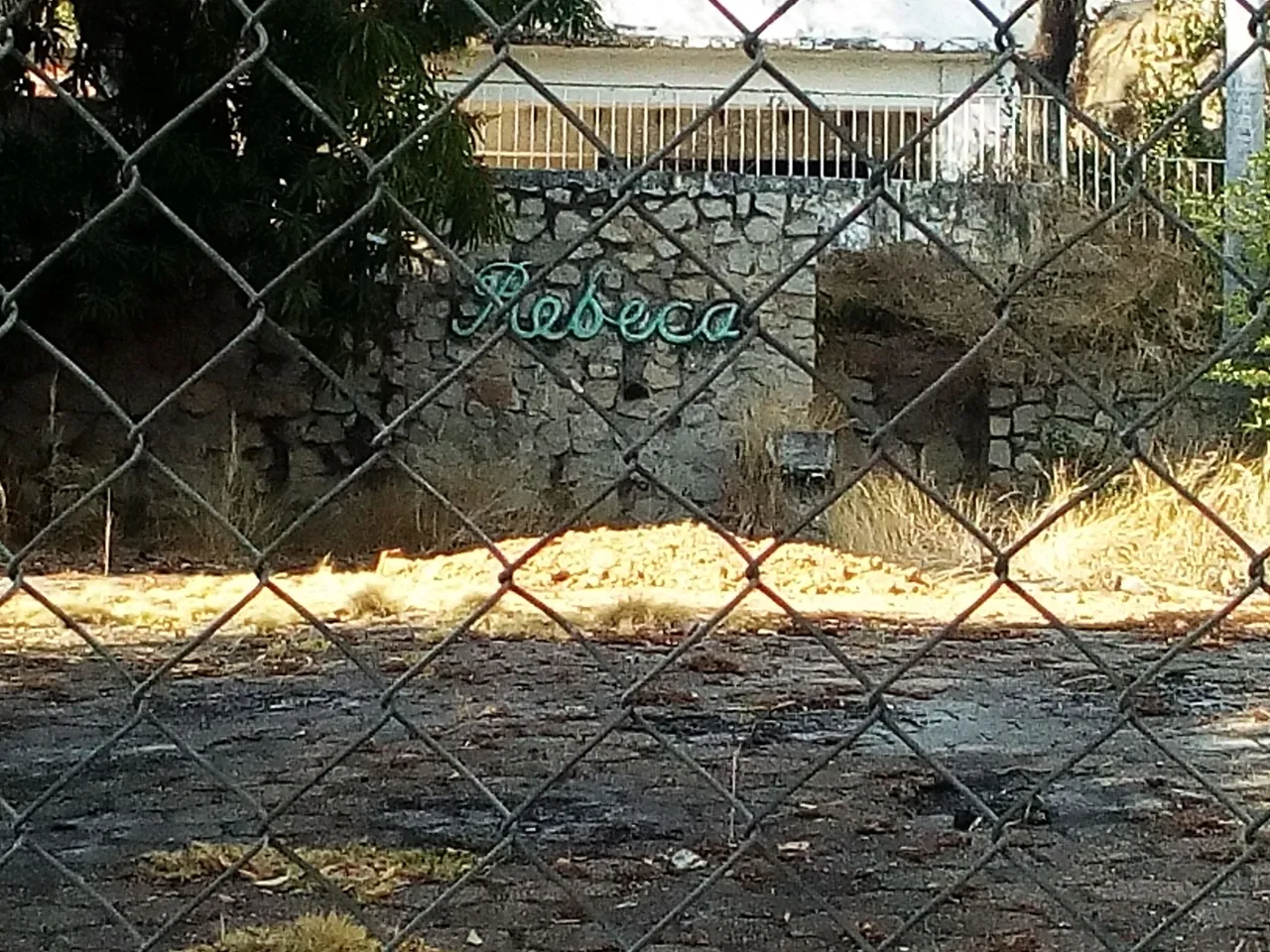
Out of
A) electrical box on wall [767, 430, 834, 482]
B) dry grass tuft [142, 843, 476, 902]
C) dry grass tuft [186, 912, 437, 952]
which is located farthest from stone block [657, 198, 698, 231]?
dry grass tuft [186, 912, 437, 952]

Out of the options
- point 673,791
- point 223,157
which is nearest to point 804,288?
point 223,157

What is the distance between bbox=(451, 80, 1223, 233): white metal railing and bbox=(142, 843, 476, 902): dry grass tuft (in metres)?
7.13

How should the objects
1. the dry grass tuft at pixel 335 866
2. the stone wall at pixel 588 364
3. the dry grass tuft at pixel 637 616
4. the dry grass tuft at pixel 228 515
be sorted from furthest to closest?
1. the stone wall at pixel 588 364
2. the dry grass tuft at pixel 228 515
3. the dry grass tuft at pixel 637 616
4. the dry grass tuft at pixel 335 866

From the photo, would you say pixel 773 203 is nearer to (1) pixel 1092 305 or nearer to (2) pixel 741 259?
(2) pixel 741 259

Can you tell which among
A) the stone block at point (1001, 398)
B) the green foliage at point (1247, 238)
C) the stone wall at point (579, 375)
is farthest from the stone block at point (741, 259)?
the green foliage at point (1247, 238)

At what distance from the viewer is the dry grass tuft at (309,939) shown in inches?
88.7

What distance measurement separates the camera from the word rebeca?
943 centimetres

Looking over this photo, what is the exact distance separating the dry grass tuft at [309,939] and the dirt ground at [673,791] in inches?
2.5

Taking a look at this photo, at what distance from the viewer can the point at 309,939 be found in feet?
7.43

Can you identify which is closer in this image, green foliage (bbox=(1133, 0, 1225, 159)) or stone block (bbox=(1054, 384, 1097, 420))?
stone block (bbox=(1054, 384, 1097, 420))

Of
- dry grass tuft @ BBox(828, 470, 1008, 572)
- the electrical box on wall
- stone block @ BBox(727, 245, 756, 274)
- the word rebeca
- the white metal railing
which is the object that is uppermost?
the white metal railing

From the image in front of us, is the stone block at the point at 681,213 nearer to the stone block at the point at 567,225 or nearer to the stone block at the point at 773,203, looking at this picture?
the stone block at the point at 773,203

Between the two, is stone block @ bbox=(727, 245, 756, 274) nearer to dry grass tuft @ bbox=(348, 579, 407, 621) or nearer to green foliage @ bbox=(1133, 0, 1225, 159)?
dry grass tuft @ bbox=(348, 579, 407, 621)

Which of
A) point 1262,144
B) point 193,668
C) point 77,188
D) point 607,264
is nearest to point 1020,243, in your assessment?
point 1262,144
